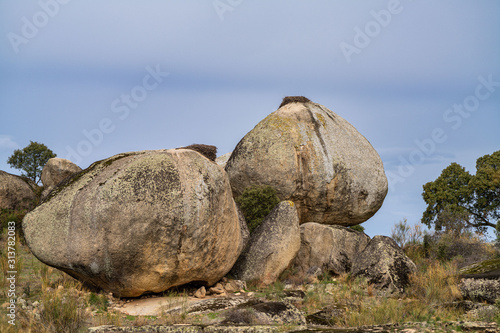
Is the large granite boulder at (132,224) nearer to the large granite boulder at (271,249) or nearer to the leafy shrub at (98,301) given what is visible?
the leafy shrub at (98,301)

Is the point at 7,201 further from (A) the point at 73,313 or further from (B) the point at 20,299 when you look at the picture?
(A) the point at 73,313

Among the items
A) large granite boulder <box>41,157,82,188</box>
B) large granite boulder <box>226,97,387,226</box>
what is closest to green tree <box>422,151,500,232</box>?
large granite boulder <box>226,97,387,226</box>

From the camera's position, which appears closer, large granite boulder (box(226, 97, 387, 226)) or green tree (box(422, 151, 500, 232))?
large granite boulder (box(226, 97, 387, 226))

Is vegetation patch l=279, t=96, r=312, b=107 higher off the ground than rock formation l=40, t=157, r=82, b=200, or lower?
higher

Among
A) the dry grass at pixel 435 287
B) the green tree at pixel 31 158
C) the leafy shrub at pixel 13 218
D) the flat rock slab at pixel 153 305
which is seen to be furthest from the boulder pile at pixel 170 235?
the green tree at pixel 31 158

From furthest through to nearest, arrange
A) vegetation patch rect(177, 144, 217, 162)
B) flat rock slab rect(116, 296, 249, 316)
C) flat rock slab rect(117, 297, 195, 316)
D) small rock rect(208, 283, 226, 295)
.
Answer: vegetation patch rect(177, 144, 217, 162), small rock rect(208, 283, 226, 295), flat rock slab rect(117, 297, 195, 316), flat rock slab rect(116, 296, 249, 316)

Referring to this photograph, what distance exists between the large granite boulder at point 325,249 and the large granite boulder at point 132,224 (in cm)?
556

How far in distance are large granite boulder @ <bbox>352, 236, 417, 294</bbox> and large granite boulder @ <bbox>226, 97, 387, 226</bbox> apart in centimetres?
476

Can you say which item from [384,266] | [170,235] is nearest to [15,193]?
[170,235]

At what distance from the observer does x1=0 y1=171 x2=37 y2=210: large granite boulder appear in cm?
2478

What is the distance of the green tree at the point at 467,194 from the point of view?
29.1 meters

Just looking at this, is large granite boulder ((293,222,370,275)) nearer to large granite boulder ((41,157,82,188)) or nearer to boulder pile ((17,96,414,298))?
boulder pile ((17,96,414,298))

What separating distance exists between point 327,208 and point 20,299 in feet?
42.9

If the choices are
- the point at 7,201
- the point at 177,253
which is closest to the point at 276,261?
the point at 177,253
